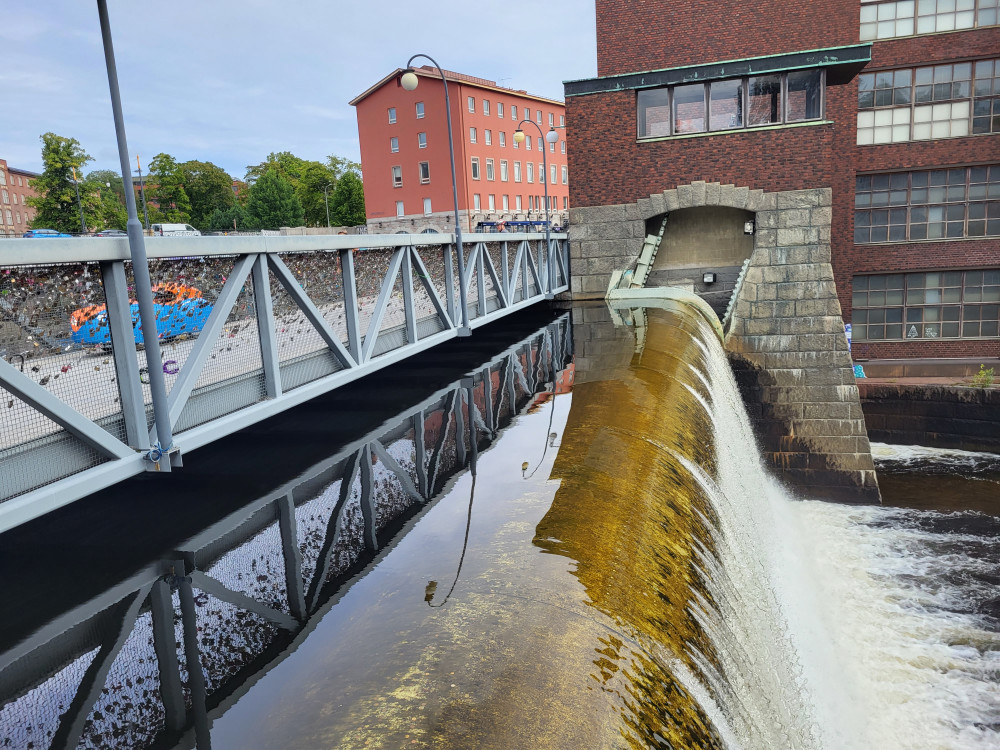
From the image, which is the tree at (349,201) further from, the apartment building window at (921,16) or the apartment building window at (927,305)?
the apartment building window at (927,305)

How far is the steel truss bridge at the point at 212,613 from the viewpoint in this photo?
3.33 m

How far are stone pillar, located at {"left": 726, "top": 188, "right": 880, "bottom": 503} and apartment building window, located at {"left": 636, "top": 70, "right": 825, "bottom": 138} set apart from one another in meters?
2.33

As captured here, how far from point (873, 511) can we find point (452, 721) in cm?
1609

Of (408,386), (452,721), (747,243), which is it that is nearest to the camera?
(452,721)

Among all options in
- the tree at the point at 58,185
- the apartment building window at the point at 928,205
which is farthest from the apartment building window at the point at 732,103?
the tree at the point at 58,185

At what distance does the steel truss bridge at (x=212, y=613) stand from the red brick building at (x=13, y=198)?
9840 centimetres

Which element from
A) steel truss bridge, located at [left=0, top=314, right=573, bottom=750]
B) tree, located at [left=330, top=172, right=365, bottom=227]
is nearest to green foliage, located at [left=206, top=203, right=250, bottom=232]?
tree, located at [left=330, top=172, right=365, bottom=227]

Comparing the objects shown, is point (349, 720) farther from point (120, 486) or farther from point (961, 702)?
point (961, 702)

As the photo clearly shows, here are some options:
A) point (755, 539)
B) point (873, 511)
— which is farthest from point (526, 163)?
point (755, 539)

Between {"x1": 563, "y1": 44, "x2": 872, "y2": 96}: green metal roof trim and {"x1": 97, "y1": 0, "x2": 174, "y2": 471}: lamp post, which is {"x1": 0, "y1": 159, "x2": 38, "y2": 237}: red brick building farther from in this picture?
{"x1": 97, "y1": 0, "x2": 174, "y2": 471}: lamp post

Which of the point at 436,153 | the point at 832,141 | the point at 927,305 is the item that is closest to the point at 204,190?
the point at 436,153

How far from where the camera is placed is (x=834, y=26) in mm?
22422

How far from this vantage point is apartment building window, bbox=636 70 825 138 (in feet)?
59.2

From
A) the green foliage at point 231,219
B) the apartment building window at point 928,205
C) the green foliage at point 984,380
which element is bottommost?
the green foliage at point 984,380
